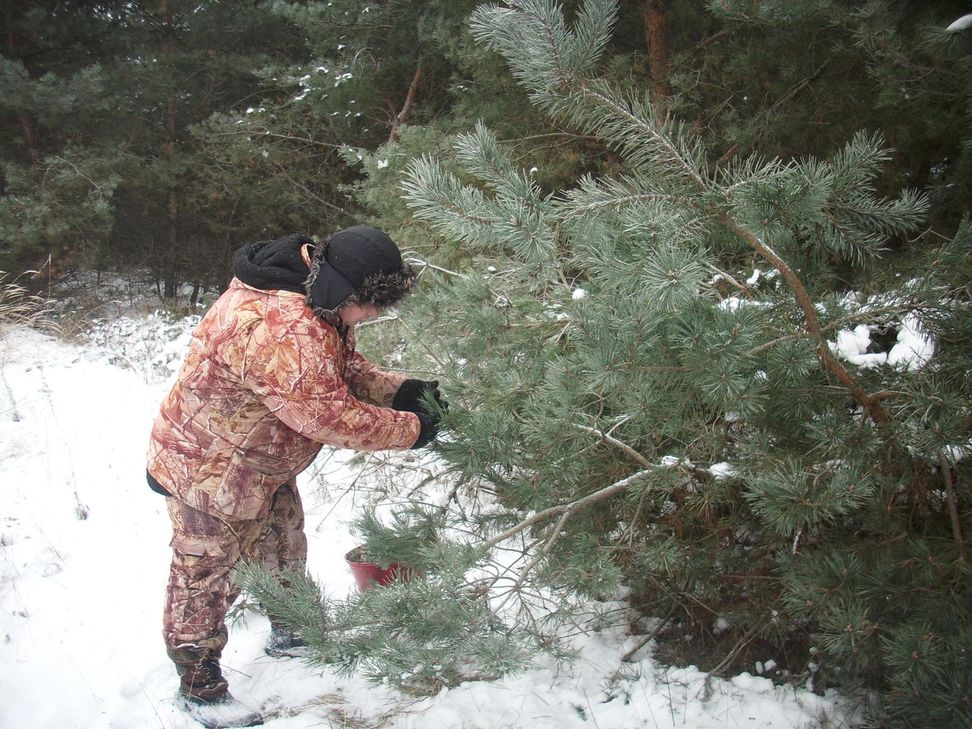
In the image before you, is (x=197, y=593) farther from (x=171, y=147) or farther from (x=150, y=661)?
(x=171, y=147)

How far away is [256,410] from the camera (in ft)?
7.75

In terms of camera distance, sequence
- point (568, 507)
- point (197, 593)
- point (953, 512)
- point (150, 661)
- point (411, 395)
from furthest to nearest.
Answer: point (150, 661) < point (411, 395) < point (197, 593) < point (568, 507) < point (953, 512)

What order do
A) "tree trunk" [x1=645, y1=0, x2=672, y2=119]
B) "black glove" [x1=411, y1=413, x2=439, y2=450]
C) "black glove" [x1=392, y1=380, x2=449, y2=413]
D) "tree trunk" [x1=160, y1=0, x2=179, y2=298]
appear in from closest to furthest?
"black glove" [x1=411, y1=413, x2=439, y2=450], "black glove" [x1=392, y1=380, x2=449, y2=413], "tree trunk" [x1=645, y1=0, x2=672, y2=119], "tree trunk" [x1=160, y1=0, x2=179, y2=298]

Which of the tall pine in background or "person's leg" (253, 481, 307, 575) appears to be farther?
"person's leg" (253, 481, 307, 575)

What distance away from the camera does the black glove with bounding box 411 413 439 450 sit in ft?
7.71

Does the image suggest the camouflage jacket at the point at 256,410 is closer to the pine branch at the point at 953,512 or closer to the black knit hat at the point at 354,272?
the black knit hat at the point at 354,272

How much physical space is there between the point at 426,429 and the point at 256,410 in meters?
0.55

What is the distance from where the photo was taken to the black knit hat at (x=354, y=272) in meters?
2.23

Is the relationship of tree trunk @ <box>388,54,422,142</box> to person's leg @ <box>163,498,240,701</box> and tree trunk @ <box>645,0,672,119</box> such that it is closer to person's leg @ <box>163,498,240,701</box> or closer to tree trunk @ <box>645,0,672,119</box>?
tree trunk @ <box>645,0,672,119</box>

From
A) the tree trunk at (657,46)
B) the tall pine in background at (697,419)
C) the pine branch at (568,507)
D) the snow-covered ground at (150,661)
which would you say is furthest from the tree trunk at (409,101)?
the pine branch at (568,507)

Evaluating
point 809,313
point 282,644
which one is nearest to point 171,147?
point 282,644

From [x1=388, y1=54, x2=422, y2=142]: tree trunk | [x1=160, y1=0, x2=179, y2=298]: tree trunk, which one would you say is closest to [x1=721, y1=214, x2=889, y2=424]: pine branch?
[x1=388, y1=54, x2=422, y2=142]: tree trunk

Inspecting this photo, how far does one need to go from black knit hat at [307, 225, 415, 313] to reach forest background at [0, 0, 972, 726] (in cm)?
34

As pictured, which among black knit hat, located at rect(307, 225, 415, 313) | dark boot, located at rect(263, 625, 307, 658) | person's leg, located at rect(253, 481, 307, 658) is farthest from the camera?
dark boot, located at rect(263, 625, 307, 658)
